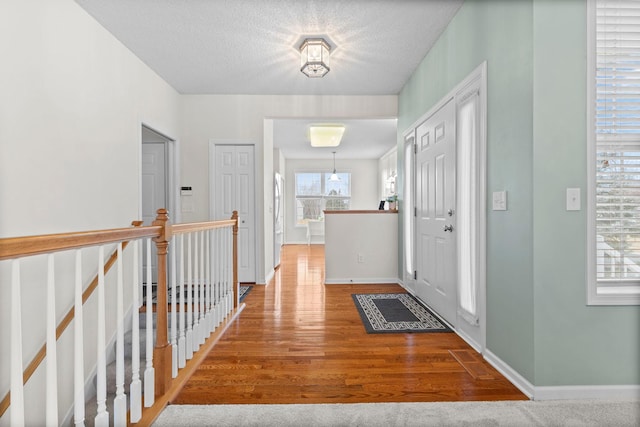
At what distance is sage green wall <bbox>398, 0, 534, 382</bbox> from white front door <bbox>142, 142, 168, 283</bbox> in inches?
153

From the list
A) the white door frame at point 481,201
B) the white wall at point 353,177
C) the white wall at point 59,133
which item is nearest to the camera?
the white wall at point 59,133

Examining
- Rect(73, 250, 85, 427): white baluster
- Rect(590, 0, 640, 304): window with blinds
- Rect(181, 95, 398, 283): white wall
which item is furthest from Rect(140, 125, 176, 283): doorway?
Rect(590, 0, 640, 304): window with blinds

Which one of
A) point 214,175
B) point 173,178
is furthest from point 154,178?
point 214,175

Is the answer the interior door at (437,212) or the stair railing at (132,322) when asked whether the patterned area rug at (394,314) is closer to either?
the interior door at (437,212)

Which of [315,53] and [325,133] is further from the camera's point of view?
[325,133]

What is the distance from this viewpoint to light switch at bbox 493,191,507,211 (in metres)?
1.99

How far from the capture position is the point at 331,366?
2186mm

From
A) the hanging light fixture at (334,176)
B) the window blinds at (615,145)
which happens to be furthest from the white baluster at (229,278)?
the hanging light fixture at (334,176)

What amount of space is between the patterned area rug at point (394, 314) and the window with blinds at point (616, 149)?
136 cm

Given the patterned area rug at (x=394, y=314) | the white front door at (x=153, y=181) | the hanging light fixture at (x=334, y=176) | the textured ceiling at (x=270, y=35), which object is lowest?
the patterned area rug at (x=394, y=314)

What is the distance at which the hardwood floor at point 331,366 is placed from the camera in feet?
6.08

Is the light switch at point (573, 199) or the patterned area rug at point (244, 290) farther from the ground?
the light switch at point (573, 199)

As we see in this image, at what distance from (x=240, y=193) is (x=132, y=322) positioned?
2.81 m

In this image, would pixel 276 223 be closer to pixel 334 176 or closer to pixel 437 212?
pixel 334 176
